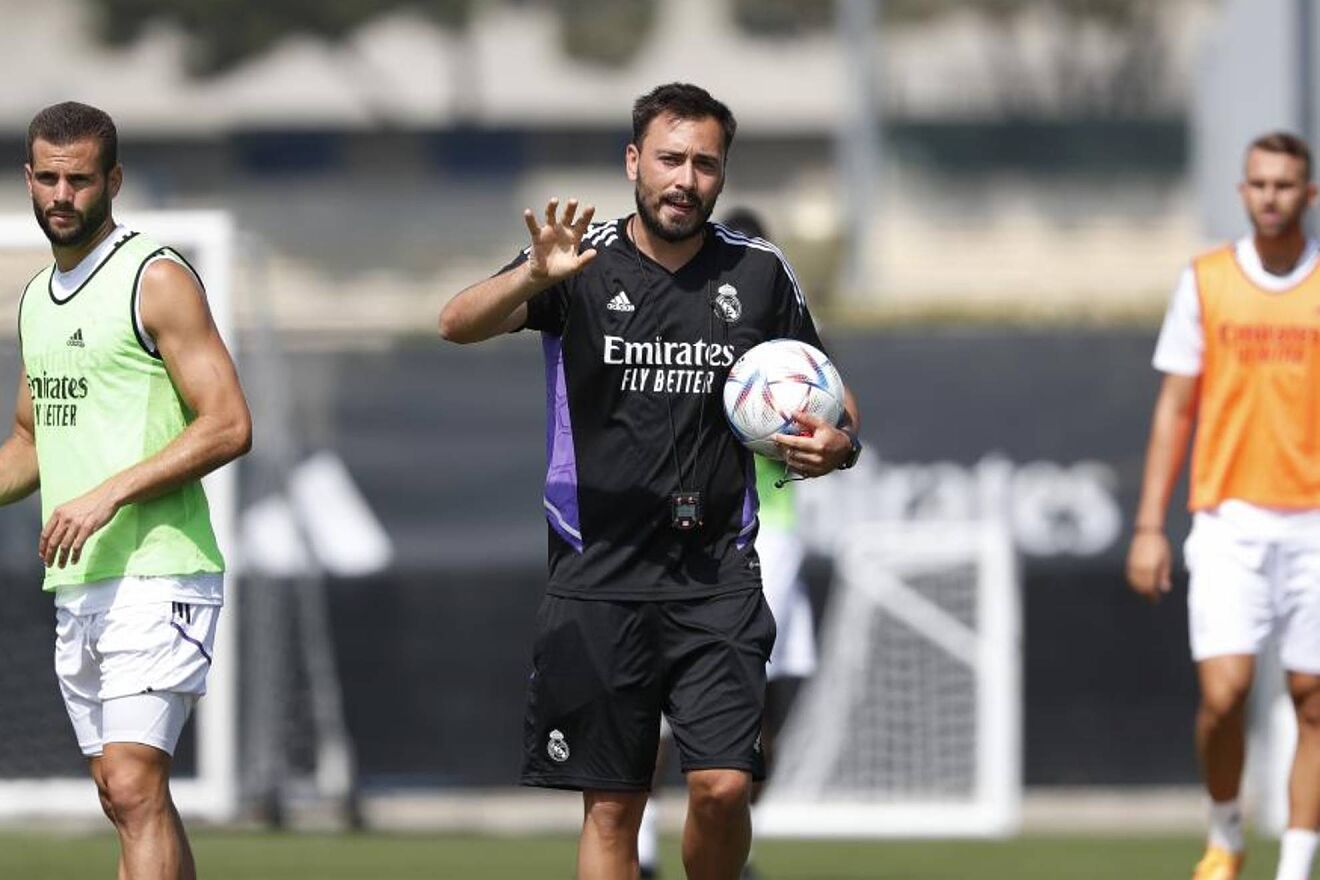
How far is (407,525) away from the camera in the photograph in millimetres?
13188

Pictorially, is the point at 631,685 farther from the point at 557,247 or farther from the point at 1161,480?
the point at 1161,480

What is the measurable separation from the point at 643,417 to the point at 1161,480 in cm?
284

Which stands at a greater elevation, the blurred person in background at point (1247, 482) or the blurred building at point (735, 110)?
the blurred building at point (735, 110)

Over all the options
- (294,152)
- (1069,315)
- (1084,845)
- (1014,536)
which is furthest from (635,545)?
(294,152)

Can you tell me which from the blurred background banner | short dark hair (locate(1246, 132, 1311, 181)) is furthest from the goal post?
short dark hair (locate(1246, 132, 1311, 181))

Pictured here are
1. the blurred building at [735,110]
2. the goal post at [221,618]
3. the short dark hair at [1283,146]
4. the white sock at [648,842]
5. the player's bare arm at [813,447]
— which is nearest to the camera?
the player's bare arm at [813,447]

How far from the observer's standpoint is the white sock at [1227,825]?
8.91 metres

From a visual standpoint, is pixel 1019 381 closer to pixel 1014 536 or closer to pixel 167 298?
pixel 1014 536

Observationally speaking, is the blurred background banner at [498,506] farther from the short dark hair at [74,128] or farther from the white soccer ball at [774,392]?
the white soccer ball at [774,392]

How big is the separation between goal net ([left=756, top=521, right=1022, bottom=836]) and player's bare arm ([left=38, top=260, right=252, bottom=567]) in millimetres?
6337

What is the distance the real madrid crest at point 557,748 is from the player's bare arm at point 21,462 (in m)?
1.67

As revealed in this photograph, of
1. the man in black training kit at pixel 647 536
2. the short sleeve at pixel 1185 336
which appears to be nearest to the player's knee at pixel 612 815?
the man in black training kit at pixel 647 536

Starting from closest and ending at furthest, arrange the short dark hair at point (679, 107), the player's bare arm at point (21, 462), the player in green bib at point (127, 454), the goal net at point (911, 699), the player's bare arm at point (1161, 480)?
the short dark hair at point (679, 107)
the player in green bib at point (127, 454)
the player's bare arm at point (21, 462)
the player's bare arm at point (1161, 480)
the goal net at point (911, 699)

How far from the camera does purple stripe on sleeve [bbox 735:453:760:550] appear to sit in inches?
274
